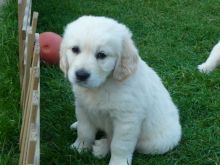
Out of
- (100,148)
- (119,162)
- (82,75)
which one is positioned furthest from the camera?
(100,148)

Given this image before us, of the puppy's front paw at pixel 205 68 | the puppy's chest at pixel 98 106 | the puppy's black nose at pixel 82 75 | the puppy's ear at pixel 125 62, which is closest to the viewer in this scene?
the puppy's black nose at pixel 82 75

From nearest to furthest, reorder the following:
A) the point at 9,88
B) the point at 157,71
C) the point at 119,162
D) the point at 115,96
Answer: the point at 115,96
the point at 119,162
the point at 9,88
the point at 157,71

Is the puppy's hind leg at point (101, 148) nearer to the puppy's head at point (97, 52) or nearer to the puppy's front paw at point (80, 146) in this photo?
the puppy's front paw at point (80, 146)

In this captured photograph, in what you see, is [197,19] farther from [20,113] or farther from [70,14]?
[20,113]

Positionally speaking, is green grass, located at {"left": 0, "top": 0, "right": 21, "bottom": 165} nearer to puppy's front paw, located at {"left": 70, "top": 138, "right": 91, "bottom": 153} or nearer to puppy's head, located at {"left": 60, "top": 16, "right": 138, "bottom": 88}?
puppy's front paw, located at {"left": 70, "top": 138, "right": 91, "bottom": 153}

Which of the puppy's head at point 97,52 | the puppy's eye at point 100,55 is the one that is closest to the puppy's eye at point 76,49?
the puppy's head at point 97,52

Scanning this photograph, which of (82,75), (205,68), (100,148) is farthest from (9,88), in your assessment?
(205,68)

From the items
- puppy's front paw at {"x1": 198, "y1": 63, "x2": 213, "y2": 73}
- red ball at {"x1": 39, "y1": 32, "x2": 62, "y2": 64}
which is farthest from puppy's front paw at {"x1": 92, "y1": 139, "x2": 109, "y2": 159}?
puppy's front paw at {"x1": 198, "y1": 63, "x2": 213, "y2": 73}

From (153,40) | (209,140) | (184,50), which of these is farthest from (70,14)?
(209,140)

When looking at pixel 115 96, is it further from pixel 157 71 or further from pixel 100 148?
pixel 157 71
